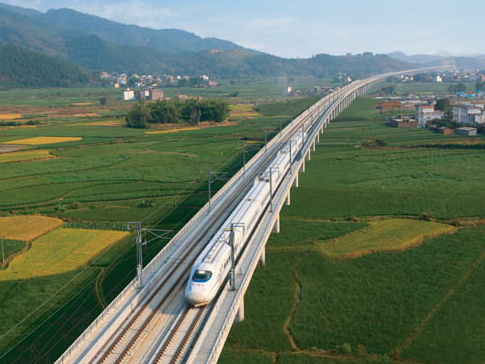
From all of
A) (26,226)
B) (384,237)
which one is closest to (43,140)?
(26,226)

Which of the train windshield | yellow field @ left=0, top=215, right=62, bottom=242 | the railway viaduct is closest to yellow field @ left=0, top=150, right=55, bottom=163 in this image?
yellow field @ left=0, top=215, right=62, bottom=242

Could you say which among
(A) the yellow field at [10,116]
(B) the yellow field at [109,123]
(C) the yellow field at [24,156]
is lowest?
(C) the yellow field at [24,156]

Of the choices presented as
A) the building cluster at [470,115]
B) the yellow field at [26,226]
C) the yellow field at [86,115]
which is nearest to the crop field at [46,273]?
the yellow field at [26,226]

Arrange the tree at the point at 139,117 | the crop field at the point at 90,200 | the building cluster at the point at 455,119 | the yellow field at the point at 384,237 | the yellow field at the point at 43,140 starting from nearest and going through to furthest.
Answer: the crop field at the point at 90,200, the yellow field at the point at 384,237, the yellow field at the point at 43,140, the building cluster at the point at 455,119, the tree at the point at 139,117

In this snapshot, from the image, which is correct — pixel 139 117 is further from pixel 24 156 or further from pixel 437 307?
pixel 437 307

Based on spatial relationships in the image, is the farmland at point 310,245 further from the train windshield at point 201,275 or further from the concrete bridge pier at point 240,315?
the train windshield at point 201,275

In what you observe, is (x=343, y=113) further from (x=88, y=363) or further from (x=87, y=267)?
(x=88, y=363)

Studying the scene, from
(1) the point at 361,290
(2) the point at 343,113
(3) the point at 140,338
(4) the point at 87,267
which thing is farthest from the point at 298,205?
(2) the point at 343,113
